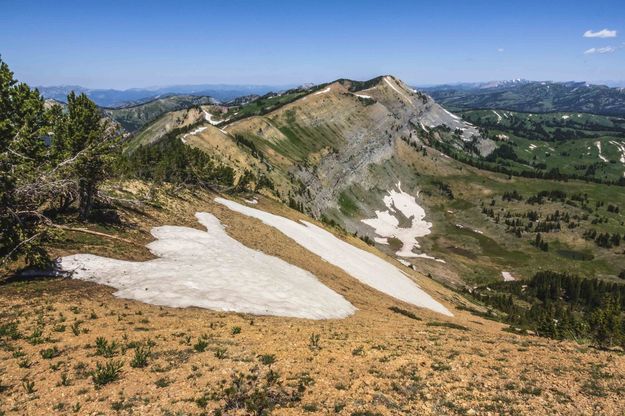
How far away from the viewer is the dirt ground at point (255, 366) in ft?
49.7

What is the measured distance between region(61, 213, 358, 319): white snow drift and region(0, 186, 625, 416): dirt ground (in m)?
1.60

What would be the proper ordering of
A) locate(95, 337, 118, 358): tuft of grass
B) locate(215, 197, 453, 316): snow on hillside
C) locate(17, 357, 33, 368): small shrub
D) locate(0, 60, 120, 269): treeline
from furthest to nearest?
locate(215, 197, 453, 316): snow on hillside → locate(0, 60, 120, 269): treeline → locate(95, 337, 118, 358): tuft of grass → locate(17, 357, 33, 368): small shrub

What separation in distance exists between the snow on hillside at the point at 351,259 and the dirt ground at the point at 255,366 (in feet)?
84.1

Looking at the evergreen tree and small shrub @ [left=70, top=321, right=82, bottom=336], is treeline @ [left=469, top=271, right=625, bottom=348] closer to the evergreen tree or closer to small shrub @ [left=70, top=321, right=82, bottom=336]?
small shrub @ [left=70, top=321, right=82, bottom=336]

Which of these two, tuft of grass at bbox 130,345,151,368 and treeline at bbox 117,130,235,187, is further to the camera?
treeline at bbox 117,130,235,187

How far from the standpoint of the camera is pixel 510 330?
4275cm

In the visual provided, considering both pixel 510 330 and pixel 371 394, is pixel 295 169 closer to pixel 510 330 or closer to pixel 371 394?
pixel 510 330

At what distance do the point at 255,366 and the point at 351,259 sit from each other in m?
43.8

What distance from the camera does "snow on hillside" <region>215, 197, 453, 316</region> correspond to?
5422 centimetres

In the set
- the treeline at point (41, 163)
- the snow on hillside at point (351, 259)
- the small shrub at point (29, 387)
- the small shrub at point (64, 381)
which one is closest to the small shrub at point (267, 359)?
the small shrub at point (64, 381)

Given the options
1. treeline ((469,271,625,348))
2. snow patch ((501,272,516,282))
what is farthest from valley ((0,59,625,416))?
snow patch ((501,272,516,282))

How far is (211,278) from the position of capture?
31.8 metres

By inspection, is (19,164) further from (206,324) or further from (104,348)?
(206,324)

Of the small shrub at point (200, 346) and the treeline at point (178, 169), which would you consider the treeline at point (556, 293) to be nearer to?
the treeline at point (178, 169)
